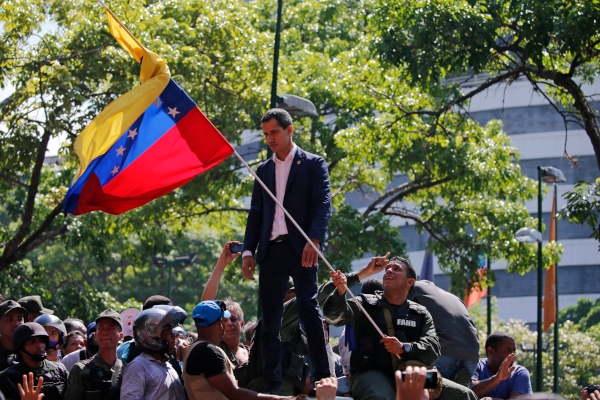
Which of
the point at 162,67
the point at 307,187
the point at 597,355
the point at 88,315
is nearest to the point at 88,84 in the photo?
the point at 88,315

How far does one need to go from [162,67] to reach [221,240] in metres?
36.3

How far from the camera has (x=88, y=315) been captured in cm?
2167

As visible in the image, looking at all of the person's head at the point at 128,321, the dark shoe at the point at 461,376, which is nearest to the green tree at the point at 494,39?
the dark shoe at the point at 461,376

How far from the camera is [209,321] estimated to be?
→ 25.3 ft

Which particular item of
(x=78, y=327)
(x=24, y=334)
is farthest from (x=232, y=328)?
(x=78, y=327)

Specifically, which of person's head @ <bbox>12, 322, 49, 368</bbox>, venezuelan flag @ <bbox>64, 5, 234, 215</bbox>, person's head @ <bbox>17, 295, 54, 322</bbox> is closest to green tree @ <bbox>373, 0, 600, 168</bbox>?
venezuelan flag @ <bbox>64, 5, 234, 215</bbox>

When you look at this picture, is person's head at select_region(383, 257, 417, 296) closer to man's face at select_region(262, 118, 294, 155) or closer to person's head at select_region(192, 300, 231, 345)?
man's face at select_region(262, 118, 294, 155)

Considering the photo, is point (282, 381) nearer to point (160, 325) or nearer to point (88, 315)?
point (160, 325)

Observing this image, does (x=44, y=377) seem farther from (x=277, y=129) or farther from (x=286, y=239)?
(x=277, y=129)

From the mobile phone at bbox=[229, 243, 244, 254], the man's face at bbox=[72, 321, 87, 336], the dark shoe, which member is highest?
the mobile phone at bbox=[229, 243, 244, 254]

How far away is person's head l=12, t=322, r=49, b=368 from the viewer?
8297mm

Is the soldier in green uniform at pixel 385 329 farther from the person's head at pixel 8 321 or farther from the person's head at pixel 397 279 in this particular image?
the person's head at pixel 8 321

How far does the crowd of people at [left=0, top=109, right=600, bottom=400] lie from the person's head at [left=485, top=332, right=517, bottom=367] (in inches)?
58.6

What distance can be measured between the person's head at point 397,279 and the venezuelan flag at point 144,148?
5.74 feet
